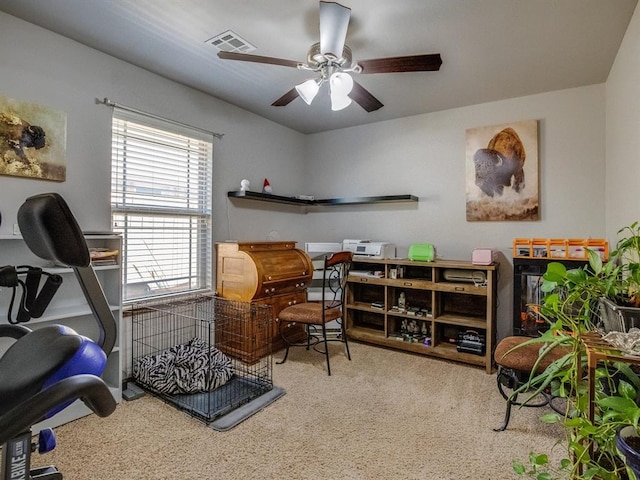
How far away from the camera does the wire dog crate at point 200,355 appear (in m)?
2.51

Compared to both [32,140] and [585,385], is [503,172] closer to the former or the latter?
[585,385]

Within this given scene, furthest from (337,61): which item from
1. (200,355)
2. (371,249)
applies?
(200,355)

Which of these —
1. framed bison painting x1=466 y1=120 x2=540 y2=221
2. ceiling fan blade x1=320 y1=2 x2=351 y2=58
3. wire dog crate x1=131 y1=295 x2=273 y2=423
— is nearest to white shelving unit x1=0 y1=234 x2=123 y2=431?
wire dog crate x1=131 y1=295 x2=273 y2=423

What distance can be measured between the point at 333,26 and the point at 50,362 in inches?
78.6

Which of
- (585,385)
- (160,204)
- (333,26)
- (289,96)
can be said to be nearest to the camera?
(585,385)

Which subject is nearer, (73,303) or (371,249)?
(73,303)

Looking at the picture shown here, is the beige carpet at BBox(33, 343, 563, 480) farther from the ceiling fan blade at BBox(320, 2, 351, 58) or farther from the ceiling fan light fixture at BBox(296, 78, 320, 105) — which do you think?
the ceiling fan blade at BBox(320, 2, 351, 58)

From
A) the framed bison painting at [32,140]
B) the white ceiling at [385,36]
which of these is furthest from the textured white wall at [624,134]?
the framed bison painting at [32,140]

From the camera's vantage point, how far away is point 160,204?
10.1 feet

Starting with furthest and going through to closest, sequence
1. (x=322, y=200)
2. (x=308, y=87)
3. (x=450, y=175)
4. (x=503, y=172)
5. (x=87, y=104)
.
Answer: (x=322, y=200), (x=450, y=175), (x=503, y=172), (x=87, y=104), (x=308, y=87)

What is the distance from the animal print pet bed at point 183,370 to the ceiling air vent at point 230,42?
2.39 metres

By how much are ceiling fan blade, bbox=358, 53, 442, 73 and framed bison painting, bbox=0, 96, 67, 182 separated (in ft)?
7.11

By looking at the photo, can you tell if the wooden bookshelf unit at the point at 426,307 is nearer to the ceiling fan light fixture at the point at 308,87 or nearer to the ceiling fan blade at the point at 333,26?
the ceiling fan light fixture at the point at 308,87

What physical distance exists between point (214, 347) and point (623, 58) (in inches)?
159
